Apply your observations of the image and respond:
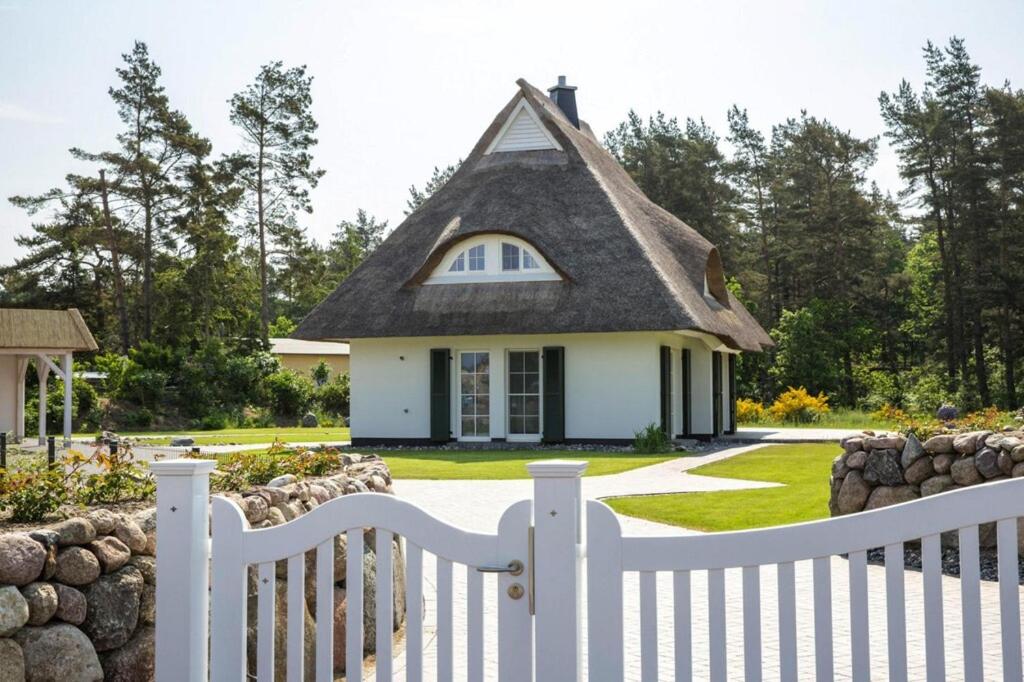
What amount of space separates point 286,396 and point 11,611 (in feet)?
99.7

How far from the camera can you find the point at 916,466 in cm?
763

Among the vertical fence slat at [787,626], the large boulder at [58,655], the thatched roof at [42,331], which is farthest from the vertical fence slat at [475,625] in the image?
the thatched roof at [42,331]

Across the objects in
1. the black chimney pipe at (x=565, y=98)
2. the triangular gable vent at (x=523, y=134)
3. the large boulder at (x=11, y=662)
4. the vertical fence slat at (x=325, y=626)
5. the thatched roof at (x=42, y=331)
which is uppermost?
the black chimney pipe at (x=565, y=98)

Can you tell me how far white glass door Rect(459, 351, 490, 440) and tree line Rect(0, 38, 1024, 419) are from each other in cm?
1669

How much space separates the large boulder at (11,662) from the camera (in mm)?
3551

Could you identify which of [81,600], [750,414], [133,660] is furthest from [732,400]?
[81,600]

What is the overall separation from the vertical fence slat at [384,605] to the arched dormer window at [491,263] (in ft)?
59.6

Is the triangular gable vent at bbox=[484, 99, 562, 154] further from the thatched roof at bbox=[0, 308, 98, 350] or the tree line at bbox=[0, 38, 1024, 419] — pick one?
the tree line at bbox=[0, 38, 1024, 419]

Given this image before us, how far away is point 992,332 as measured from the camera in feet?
113

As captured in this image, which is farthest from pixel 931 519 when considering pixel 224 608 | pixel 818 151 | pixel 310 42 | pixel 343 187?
pixel 343 187

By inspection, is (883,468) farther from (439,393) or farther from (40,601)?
(439,393)

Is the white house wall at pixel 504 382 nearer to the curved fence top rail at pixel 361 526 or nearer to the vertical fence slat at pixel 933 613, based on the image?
the curved fence top rail at pixel 361 526

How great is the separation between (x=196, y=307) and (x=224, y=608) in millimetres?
37501

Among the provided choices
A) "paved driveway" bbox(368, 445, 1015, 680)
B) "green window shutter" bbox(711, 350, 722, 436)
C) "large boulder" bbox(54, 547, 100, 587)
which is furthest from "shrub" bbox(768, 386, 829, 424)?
"large boulder" bbox(54, 547, 100, 587)
